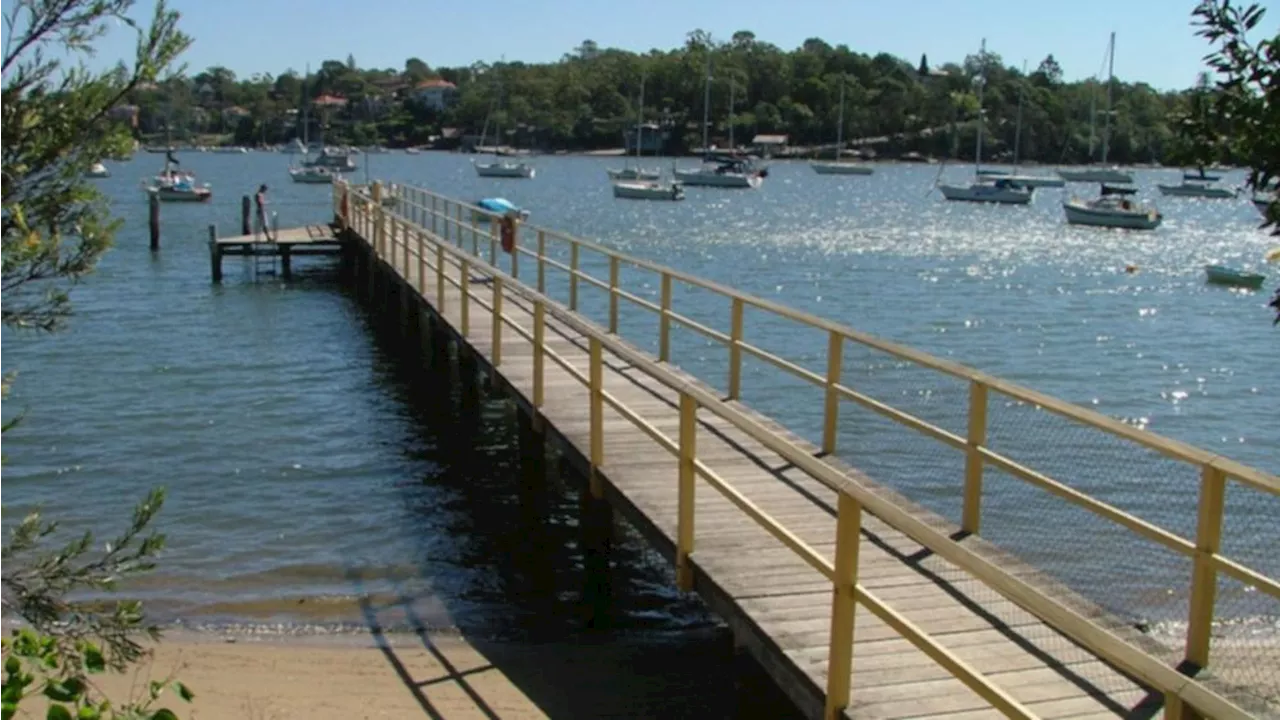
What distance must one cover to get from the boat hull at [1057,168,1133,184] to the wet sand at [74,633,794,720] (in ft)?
385

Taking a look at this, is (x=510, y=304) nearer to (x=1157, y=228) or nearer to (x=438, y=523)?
A: (x=438, y=523)

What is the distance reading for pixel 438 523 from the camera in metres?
14.0

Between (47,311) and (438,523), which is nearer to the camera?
(47,311)

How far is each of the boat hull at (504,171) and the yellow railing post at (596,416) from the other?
11519 centimetres

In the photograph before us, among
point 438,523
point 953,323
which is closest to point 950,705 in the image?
point 438,523

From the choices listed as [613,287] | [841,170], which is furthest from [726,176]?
[613,287]

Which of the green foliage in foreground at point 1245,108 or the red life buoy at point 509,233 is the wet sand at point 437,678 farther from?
the red life buoy at point 509,233

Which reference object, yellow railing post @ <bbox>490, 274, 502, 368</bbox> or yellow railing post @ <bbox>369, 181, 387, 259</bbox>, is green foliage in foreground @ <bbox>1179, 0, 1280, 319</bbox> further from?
yellow railing post @ <bbox>369, 181, 387, 259</bbox>

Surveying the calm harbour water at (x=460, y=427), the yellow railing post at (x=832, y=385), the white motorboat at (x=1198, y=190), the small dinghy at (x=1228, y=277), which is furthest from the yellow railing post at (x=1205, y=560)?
the white motorboat at (x=1198, y=190)

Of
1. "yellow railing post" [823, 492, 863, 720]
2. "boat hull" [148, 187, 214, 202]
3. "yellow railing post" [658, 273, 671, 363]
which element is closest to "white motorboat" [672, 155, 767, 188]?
"boat hull" [148, 187, 214, 202]

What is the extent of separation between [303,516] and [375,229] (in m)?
13.1

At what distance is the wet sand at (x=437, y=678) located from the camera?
29.9 ft

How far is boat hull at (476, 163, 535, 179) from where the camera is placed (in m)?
123

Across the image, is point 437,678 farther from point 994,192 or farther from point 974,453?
point 994,192
